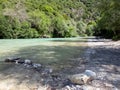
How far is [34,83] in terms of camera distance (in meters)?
8.53

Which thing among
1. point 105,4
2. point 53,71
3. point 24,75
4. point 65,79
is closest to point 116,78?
point 65,79

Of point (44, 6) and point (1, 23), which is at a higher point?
point (44, 6)

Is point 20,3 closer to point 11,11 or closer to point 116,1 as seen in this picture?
point 11,11

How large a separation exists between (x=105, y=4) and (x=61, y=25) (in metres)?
49.6

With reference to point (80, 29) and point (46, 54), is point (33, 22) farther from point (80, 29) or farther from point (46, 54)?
point (46, 54)

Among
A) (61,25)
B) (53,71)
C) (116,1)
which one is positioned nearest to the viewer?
(53,71)

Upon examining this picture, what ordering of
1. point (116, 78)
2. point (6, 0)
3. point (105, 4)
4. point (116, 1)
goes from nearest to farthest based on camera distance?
point (116, 78) → point (116, 1) → point (105, 4) → point (6, 0)

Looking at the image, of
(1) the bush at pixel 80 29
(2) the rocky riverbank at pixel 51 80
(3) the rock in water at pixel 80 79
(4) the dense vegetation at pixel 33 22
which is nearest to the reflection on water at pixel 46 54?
(2) the rocky riverbank at pixel 51 80

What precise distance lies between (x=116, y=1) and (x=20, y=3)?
56371mm

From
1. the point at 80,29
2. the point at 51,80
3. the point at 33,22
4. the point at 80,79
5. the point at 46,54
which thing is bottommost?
the point at 80,29

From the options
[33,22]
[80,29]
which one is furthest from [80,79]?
[80,29]

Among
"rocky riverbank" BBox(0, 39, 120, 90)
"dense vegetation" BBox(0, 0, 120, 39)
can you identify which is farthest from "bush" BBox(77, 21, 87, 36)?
"rocky riverbank" BBox(0, 39, 120, 90)

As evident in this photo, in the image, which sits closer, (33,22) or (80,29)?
(33,22)

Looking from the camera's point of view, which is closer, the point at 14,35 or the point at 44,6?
the point at 14,35
